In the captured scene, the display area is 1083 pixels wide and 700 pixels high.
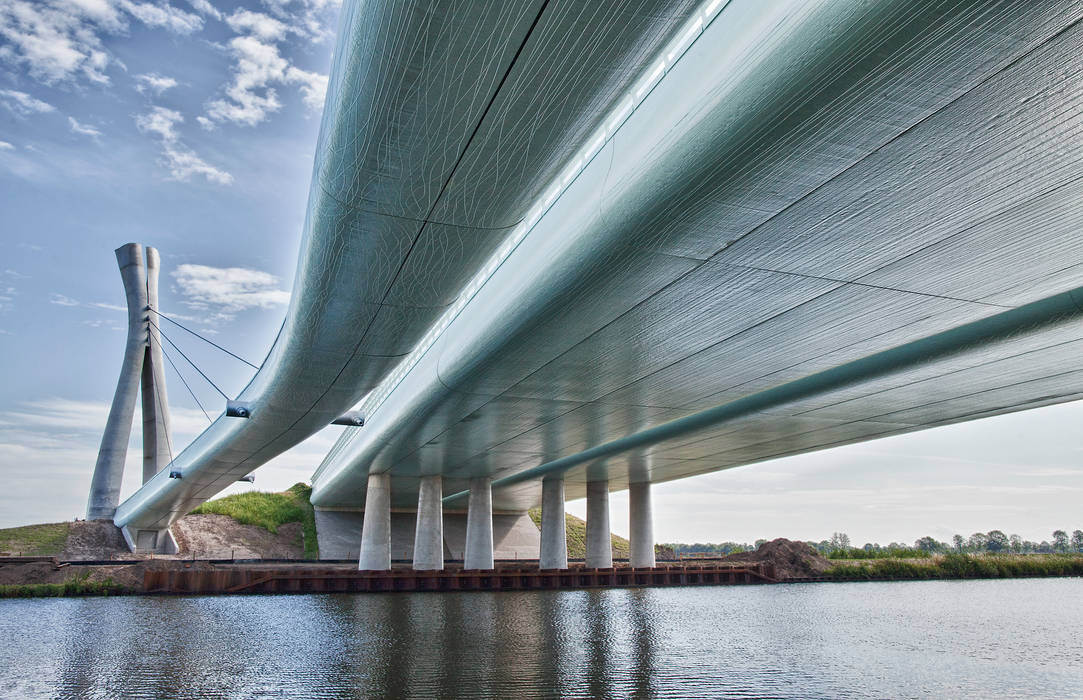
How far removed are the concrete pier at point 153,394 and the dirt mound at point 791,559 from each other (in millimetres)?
40398

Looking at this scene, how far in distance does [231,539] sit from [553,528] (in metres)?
35.8

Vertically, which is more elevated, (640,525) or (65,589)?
(640,525)

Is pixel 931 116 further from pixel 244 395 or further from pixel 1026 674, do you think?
pixel 244 395

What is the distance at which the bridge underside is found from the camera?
8.15 m

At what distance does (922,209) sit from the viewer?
445 inches

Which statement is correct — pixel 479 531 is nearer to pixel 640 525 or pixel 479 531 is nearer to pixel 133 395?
pixel 640 525

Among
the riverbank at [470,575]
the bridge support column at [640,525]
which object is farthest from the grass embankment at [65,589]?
the bridge support column at [640,525]

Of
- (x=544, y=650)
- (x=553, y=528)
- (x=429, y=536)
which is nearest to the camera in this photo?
(x=544, y=650)

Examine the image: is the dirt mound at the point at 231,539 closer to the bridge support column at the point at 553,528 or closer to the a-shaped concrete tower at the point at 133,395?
the a-shaped concrete tower at the point at 133,395

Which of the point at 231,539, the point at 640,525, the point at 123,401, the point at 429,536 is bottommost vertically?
the point at 231,539

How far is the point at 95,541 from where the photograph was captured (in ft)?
163

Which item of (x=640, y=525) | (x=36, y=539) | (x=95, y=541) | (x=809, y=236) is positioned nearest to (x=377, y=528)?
(x=640, y=525)

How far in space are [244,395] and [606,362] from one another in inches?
617

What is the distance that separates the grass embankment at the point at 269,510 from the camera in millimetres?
69000
